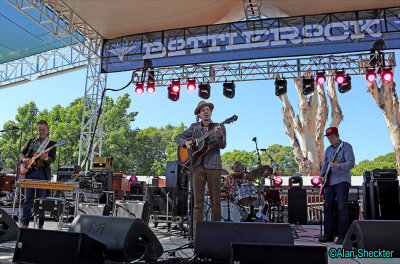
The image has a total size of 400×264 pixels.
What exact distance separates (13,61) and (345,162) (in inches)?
559

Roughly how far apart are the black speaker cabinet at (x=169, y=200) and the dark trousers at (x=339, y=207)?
3.11m

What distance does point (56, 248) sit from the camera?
2.61 metres

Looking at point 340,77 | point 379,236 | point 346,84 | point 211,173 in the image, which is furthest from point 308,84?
point 379,236

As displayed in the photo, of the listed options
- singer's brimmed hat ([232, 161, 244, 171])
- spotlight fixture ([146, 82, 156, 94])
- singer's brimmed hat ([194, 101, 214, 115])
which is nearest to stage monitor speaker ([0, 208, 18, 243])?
singer's brimmed hat ([194, 101, 214, 115])

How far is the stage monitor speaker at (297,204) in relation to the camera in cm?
862

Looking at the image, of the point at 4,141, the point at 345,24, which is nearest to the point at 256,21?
the point at 345,24

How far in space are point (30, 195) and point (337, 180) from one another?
4.58 metres

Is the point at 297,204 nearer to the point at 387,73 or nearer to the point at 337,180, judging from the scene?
the point at 337,180

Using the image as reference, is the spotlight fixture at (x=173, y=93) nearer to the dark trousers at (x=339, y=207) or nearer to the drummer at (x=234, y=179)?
the drummer at (x=234, y=179)

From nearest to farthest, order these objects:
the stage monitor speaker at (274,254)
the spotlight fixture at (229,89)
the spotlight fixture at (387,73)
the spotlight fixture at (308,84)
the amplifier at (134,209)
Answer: the stage monitor speaker at (274,254)
the amplifier at (134,209)
the spotlight fixture at (387,73)
the spotlight fixture at (308,84)
the spotlight fixture at (229,89)

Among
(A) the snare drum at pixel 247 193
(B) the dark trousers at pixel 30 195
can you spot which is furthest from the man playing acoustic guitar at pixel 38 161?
(A) the snare drum at pixel 247 193

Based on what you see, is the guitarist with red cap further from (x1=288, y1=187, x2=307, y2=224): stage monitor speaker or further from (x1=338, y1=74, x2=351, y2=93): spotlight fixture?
(x1=338, y1=74, x2=351, y2=93): spotlight fixture

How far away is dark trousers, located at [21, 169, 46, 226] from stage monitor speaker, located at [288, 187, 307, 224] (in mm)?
5990

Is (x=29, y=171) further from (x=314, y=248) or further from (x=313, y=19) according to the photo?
(x=313, y=19)
